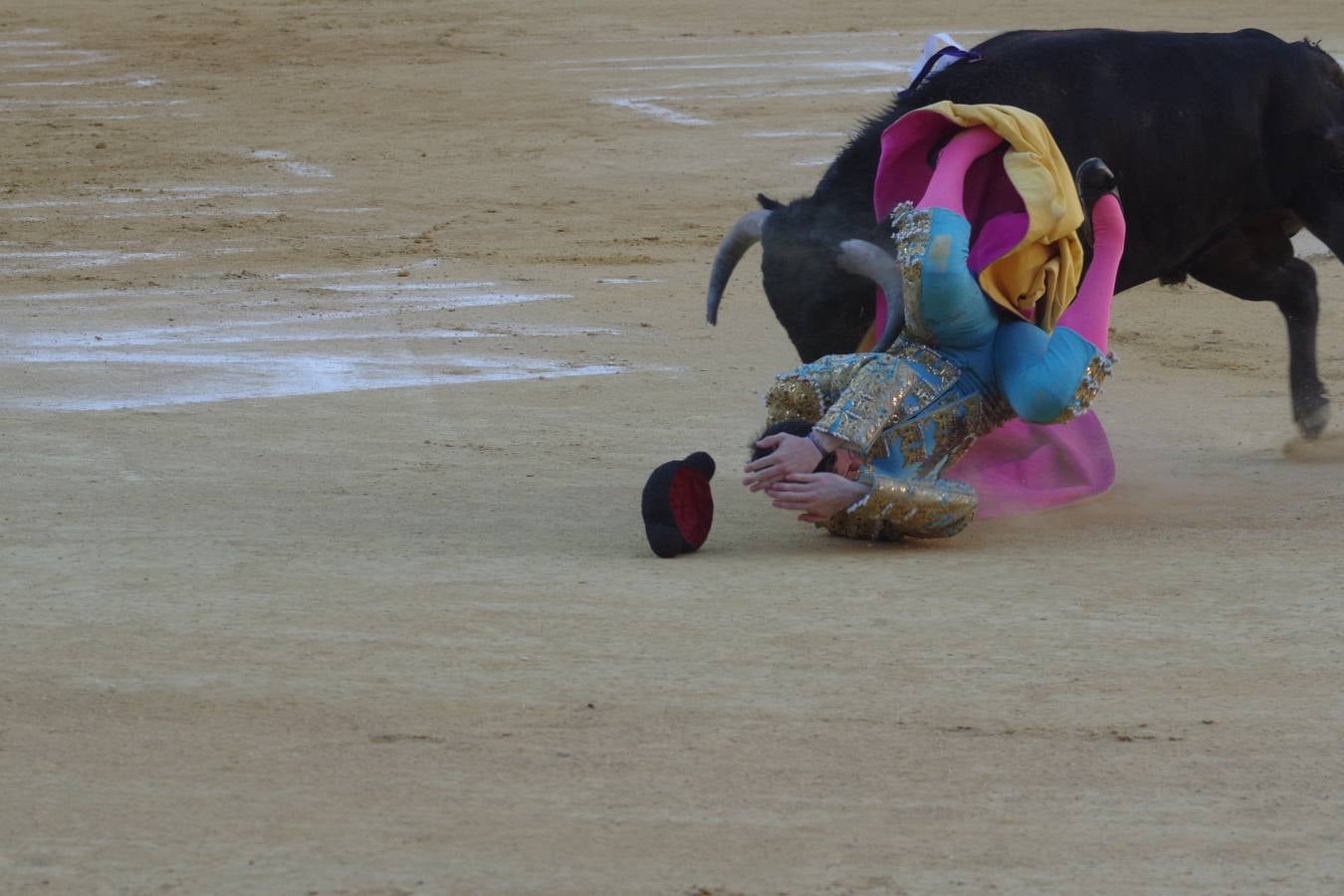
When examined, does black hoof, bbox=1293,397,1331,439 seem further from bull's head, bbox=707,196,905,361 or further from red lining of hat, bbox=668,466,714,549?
red lining of hat, bbox=668,466,714,549

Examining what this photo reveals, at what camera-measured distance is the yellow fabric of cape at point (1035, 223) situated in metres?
5.06

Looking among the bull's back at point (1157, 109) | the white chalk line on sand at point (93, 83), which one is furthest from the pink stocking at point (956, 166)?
the white chalk line on sand at point (93, 83)

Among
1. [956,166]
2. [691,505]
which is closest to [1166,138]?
[956,166]

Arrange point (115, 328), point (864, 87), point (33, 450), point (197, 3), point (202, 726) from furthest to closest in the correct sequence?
point (197, 3) < point (864, 87) < point (115, 328) < point (33, 450) < point (202, 726)

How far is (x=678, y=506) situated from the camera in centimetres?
475

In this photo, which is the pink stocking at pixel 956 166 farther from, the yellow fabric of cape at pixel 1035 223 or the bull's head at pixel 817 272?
the bull's head at pixel 817 272

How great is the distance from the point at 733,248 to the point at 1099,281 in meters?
1.07

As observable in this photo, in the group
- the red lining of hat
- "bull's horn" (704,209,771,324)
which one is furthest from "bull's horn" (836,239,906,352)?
the red lining of hat

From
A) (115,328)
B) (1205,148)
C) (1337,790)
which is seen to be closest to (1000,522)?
(1205,148)

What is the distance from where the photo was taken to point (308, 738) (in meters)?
3.36

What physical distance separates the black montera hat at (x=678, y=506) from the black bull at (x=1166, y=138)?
888 mm

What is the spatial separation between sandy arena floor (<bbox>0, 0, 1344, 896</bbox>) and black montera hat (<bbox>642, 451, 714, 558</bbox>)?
0.07 metres

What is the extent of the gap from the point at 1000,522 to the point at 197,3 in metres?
17.6

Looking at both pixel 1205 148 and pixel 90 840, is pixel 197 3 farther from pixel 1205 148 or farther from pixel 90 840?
pixel 90 840
